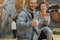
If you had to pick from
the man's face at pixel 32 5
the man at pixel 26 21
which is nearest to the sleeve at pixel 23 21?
the man at pixel 26 21

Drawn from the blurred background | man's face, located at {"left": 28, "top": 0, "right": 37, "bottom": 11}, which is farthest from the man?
the blurred background

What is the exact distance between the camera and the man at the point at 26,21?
11.6 feet

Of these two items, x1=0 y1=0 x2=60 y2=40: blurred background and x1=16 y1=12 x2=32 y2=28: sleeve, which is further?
x1=0 y1=0 x2=60 y2=40: blurred background

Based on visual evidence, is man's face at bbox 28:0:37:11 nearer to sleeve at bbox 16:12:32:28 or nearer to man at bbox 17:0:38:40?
man at bbox 17:0:38:40

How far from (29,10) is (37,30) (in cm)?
37

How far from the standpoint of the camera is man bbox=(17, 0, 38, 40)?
140 inches

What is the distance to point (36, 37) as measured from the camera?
3838 millimetres

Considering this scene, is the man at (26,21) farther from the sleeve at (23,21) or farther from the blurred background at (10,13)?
the blurred background at (10,13)

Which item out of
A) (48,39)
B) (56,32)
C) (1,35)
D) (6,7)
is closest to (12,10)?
(6,7)

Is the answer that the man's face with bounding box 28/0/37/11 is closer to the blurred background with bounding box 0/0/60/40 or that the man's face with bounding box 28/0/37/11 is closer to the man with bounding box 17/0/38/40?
the man with bounding box 17/0/38/40

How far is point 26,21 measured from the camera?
11.9ft

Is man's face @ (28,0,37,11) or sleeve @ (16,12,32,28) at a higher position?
man's face @ (28,0,37,11)

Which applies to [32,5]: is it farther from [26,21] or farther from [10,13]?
[10,13]

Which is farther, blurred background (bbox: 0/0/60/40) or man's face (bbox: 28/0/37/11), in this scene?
blurred background (bbox: 0/0/60/40)
